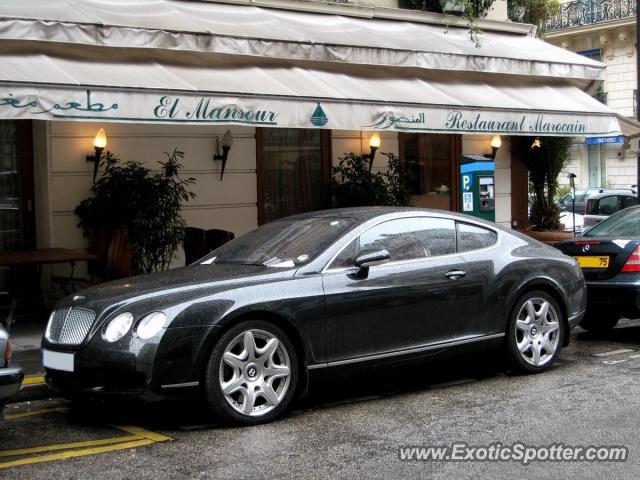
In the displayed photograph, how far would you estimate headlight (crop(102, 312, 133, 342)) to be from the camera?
598 cm

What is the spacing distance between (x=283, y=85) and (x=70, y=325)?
15.8 ft

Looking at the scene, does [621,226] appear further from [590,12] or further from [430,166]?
[590,12]

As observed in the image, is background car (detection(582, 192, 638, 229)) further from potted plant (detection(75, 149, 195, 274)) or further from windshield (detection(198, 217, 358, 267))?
windshield (detection(198, 217, 358, 267))

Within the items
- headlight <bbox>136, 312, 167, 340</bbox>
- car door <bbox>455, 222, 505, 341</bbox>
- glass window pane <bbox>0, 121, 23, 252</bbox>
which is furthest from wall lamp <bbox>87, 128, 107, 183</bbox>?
headlight <bbox>136, 312, 167, 340</bbox>

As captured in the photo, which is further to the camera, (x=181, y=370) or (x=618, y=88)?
(x=618, y=88)

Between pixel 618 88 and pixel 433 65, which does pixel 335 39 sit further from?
pixel 618 88

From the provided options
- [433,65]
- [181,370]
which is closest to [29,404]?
[181,370]

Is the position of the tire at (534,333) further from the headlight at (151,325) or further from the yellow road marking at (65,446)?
the yellow road marking at (65,446)

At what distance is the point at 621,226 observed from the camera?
980 centimetres

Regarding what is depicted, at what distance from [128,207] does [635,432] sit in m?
6.67

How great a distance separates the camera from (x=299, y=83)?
10.6 metres

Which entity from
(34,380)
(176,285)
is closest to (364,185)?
(34,380)

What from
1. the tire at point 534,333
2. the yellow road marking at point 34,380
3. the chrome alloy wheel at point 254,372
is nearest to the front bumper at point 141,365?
the chrome alloy wheel at point 254,372

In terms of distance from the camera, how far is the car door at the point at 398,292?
6664mm
